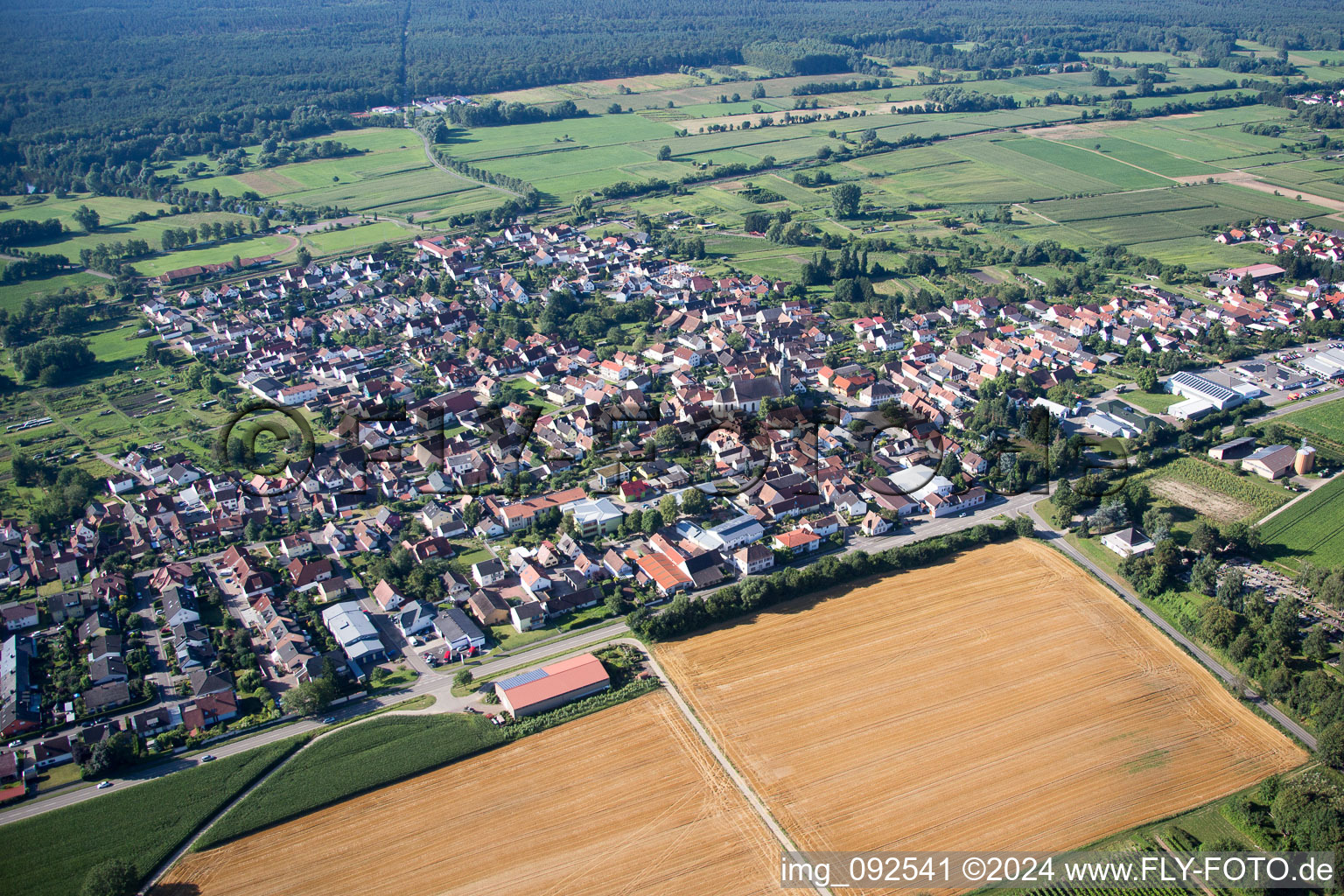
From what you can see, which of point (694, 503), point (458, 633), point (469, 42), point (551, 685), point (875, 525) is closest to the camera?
point (551, 685)

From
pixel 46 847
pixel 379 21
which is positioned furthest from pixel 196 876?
pixel 379 21

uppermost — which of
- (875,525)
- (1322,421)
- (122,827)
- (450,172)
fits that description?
(450,172)

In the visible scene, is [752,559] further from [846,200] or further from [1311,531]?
[846,200]

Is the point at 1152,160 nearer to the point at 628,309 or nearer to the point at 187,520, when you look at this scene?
the point at 628,309

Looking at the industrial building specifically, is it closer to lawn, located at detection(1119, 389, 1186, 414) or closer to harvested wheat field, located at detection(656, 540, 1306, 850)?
lawn, located at detection(1119, 389, 1186, 414)

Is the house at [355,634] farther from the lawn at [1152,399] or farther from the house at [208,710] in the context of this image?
the lawn at [1152,399]

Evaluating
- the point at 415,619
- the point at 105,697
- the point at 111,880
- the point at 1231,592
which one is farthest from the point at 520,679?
the point at 1231,592

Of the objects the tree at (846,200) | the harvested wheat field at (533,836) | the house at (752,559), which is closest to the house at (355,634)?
the harvested wheat field at (533,836)
